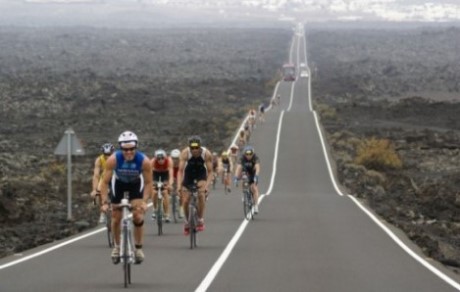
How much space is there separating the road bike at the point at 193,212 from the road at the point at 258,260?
27 cm

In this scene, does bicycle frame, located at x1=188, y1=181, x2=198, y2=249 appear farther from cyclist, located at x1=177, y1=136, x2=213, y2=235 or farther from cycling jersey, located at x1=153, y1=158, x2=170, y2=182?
cycling jersey, located at x1=153, y1=158, x2=170, y2=182

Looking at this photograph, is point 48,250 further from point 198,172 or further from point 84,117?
point 84,117

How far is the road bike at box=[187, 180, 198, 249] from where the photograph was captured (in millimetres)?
20000

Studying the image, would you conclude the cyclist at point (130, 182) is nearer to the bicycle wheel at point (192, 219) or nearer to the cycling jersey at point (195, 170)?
the bicycle wheel at point (192, 219)

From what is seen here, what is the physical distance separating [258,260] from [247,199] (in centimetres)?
900

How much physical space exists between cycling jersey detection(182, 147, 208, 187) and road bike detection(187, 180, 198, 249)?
0.12 m

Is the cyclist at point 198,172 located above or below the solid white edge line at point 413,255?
above

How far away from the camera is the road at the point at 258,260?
612 inches

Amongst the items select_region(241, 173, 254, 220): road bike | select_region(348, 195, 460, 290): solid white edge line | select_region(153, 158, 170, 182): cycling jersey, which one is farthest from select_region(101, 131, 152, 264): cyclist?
select_region(241, 173, 254, 220): road bike

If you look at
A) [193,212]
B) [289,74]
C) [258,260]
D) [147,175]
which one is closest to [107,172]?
[147,175]

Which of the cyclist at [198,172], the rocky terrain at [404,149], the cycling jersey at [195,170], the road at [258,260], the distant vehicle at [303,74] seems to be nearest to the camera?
the road at [258,260]

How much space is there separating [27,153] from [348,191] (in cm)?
1805

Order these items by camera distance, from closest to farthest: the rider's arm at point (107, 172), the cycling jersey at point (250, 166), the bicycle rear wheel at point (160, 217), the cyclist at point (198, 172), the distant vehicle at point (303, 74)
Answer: the rider's arm at point (107, 172) → the cyclist at point (198, 172) → the bicycle rear wheel at point (160, 217) → the cycling jersey at point (250, 166) → the distant vehicle at point (303, 74)

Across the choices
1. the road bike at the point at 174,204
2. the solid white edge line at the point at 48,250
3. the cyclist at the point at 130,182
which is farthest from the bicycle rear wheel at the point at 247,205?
the cyclist at the point at 130,182
